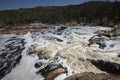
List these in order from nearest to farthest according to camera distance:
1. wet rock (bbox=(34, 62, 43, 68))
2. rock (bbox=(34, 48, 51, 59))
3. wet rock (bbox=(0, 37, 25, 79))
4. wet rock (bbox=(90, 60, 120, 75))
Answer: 1. wet rock (bbox=(90, 60, 120, 75))
2. wet rock (bbox=(34, 62, 43, 68))
3. wet rock (bbox=(0, 37, 25, 79))
4. rock (bbox=(34, 48, 51, 59))

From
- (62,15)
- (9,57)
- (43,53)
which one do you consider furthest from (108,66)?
(62,15)

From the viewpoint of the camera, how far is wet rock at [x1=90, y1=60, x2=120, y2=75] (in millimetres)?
13403

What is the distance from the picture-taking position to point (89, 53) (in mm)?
16094

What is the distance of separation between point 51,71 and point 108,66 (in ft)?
12.3

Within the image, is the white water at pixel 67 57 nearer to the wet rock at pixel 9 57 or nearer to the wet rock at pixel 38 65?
the wet rock at pixel 38 65

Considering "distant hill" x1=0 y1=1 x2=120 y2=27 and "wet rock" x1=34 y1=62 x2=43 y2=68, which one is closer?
"wet rock" x1=34 y1=62 x2=43 y2=68

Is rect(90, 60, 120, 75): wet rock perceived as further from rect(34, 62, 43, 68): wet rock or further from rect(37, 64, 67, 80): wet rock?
rect(34, 62, 43, 68): wet rock

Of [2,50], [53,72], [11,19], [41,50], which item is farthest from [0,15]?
[53,72]

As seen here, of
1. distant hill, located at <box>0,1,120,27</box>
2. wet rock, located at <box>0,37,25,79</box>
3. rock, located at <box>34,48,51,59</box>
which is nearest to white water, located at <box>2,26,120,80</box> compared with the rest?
rock, located at <box>34,48,51,59</box>

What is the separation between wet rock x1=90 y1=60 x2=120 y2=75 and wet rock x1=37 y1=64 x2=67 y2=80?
2308mm

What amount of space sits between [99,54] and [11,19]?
49337 mm

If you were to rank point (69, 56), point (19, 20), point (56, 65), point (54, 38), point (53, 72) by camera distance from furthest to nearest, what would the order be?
point (19, 20) < point (54, 38) < point (69, 56) < point (56, 65) < point (53, 72)

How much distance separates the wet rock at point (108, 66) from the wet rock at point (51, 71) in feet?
7.57

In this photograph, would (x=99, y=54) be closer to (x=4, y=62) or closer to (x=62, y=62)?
(x=62, y=62)
